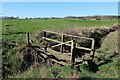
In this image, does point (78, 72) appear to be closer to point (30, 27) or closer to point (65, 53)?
point (65, 53)

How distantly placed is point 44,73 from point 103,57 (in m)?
7.24

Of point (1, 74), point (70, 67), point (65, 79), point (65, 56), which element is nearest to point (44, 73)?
point (65, 79)

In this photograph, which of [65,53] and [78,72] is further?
[65,53]

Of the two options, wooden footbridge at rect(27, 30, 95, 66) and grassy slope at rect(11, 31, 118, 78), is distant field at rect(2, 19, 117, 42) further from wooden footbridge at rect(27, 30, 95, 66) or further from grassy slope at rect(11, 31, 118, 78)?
grassy slope at rect(11, 31, 118, 78)

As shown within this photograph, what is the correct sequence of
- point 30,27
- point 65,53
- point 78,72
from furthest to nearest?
1. point 30,27
2. point 65,53
3. point 78,72

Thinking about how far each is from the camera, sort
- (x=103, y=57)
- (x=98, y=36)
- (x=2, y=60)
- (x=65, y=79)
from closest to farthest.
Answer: (x=65, y=79)
(x=2, y=60)
(x=103, y=57)
(x=98, y=36)

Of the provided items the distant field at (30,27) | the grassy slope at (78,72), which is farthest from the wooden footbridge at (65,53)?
the distant field at (30,27)

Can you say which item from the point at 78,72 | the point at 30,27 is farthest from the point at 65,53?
the point at 30,27

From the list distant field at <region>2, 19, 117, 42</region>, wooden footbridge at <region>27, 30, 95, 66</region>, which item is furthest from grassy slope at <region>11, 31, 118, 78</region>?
distant field at <region>2, 19, 117, 42</region>

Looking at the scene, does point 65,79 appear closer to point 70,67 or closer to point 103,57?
point 70,67

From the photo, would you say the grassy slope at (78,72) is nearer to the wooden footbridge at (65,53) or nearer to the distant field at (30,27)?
the wooden footbridge at (65,53)

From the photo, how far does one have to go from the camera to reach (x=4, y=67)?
20.0m

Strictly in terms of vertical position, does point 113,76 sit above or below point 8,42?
below

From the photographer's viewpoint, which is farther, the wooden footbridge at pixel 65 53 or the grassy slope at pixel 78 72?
the wooden footbridge at pixel 65 53
